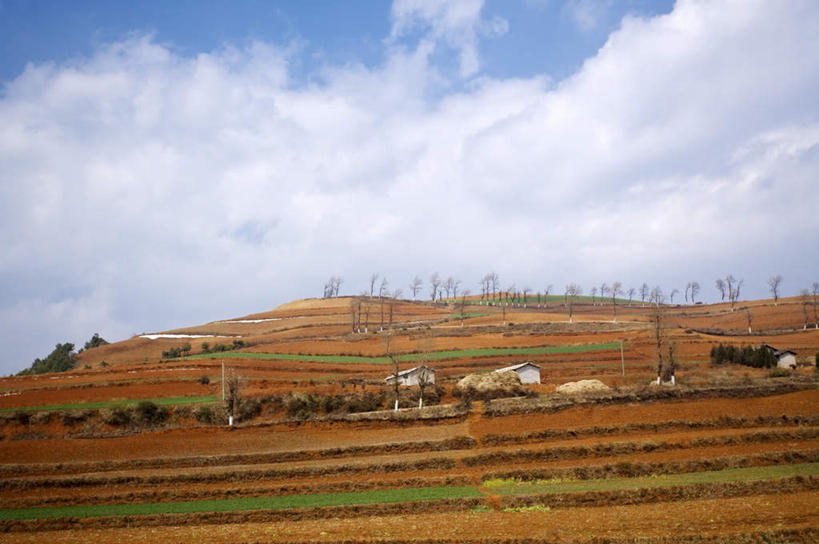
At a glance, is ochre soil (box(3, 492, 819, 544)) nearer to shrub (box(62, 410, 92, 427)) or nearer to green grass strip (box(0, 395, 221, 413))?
shrub (box(62, 410, 92, 427))

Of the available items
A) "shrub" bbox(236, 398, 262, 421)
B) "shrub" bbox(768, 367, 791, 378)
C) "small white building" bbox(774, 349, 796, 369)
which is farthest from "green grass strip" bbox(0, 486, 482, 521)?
"small white building" bbox(774, 349, 796, 369)

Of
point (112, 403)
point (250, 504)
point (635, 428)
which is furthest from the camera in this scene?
point (112, 403)

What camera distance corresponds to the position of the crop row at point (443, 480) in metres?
27.3

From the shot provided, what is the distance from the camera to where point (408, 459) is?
33.2 meters

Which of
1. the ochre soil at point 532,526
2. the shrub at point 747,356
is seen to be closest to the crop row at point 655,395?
the ochre soil at point 532,526

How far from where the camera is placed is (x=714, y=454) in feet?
96.1

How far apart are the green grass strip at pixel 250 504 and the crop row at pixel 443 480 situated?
792 mm

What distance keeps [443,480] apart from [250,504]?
30.7ft

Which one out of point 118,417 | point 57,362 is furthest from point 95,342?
point 118,417

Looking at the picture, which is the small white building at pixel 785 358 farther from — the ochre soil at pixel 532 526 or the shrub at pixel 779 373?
the ochre soil at pixel 532 526

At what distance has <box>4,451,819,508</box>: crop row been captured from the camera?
2728 cm

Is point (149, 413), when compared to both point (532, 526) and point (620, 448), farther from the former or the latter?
point (532, 526)

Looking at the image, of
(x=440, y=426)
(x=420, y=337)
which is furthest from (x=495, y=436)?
Answer: (x=420, y=337)

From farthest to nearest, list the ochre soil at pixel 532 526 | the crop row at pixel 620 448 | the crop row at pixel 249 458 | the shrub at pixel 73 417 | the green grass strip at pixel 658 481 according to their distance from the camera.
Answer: the shrub at pixel 73 417 → the crop row at pixel 249 458 → the crop row at pixel 620 448 → the green grass strip at pixel 658 481 → the ochre soil at pixel 532 526
